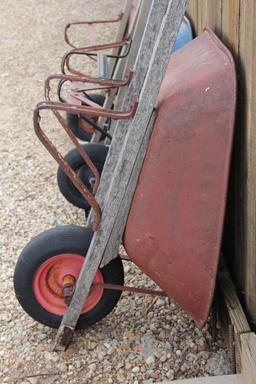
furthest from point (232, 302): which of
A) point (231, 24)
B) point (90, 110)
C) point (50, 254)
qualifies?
point (231, 24)

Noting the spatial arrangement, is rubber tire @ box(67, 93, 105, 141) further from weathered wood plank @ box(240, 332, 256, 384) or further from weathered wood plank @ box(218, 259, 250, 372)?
weathered wood plank @ box(240, 332, 256, 384)

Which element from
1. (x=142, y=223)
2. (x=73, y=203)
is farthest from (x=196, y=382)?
(x=73, y=203)

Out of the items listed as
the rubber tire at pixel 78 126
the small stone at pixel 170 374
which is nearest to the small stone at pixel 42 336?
the small stone at pixel 170 374

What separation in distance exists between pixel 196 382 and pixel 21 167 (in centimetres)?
297

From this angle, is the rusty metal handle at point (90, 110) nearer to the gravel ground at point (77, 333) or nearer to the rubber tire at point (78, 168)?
the gravel ground at point (77, 333)

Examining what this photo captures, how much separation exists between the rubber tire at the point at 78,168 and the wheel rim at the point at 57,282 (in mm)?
1246

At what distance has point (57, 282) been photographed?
3.03 metres

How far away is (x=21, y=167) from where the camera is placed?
16.8 ft

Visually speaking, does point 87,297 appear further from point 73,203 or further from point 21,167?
point 21,167

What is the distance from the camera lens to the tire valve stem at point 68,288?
9.65ft

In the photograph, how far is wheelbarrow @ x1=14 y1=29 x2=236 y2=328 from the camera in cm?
246

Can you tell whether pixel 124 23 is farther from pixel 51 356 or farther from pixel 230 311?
pixel 230 311

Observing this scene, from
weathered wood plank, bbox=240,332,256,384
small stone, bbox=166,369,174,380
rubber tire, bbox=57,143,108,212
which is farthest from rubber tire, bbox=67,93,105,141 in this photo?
weathered wood plank, bbox=240,332,256,384

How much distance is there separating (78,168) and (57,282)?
1.32 metres
